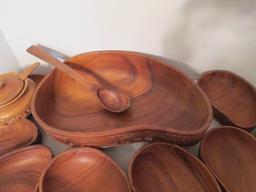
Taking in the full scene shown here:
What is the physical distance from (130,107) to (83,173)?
0.56 feet

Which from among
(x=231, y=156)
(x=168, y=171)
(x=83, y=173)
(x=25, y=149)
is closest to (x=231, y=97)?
(x=231, y=156)

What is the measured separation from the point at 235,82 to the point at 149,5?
307mm

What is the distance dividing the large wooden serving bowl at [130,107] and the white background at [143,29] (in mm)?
61

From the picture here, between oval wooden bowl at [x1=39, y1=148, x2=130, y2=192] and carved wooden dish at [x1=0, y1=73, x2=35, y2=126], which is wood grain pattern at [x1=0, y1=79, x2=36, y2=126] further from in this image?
oval wooden bowl at [x1=39, y1=148, x2=130, y2=192]

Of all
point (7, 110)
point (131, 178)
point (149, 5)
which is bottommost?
point (131, 178)

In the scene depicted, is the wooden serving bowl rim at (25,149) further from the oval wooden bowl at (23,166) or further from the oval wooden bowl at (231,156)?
the oval wooden bowl at (231,156)

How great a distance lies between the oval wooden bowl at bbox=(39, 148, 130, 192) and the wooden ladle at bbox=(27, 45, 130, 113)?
10cm

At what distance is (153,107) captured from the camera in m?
0.48

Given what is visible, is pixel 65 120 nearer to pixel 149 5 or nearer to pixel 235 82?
pixel 149 5

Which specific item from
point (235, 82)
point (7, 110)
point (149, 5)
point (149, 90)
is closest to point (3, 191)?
point (7, 110)

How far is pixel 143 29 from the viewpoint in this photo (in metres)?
0.50

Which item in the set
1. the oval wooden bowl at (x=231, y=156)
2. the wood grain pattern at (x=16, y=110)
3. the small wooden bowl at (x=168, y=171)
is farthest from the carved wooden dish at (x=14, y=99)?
the oval wooden bowl at (x=231, y=156)

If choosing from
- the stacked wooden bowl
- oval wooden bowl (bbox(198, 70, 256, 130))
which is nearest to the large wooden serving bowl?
the stacked wooden bowl

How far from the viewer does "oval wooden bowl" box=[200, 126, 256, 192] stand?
439 mm
